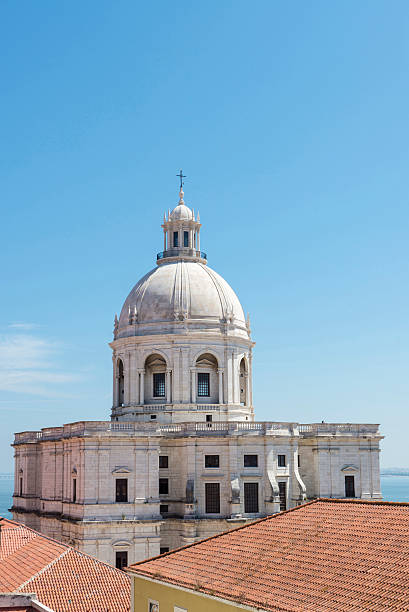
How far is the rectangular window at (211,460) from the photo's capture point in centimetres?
6078

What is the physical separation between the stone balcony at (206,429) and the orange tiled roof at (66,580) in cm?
1546

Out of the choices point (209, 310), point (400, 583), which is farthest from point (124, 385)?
point (400, 583)

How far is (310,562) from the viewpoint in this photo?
2100cm

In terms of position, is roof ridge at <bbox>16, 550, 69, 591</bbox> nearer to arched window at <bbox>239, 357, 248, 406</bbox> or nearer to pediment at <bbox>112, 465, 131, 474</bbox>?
pediment at <bbox>112, 465, 131, 474</bbox>

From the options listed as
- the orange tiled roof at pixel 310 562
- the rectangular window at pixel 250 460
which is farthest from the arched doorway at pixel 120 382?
the orange tiled roof at pixel 310 562

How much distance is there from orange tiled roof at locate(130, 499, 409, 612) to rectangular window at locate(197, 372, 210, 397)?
4042 cm

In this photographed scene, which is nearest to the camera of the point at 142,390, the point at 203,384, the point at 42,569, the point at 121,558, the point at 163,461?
the point at 42,569

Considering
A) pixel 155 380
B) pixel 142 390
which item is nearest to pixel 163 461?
pixel 142 390

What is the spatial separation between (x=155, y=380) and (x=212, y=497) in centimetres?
1206

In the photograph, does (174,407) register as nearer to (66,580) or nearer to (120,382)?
A: (120,382)

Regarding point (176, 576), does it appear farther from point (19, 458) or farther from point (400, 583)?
point (19, 458)

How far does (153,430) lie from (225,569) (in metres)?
37.0

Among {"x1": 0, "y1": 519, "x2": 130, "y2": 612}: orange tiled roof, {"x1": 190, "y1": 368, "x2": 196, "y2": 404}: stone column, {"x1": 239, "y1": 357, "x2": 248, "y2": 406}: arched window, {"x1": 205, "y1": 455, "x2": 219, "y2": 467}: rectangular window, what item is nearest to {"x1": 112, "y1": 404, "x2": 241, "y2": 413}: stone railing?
{"x1": 190, "y1": 368, "x2": 196, "y2": 404}: stone column

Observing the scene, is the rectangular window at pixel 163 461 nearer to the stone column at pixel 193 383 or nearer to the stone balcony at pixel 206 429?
the stone balcony at pixel 206 429
